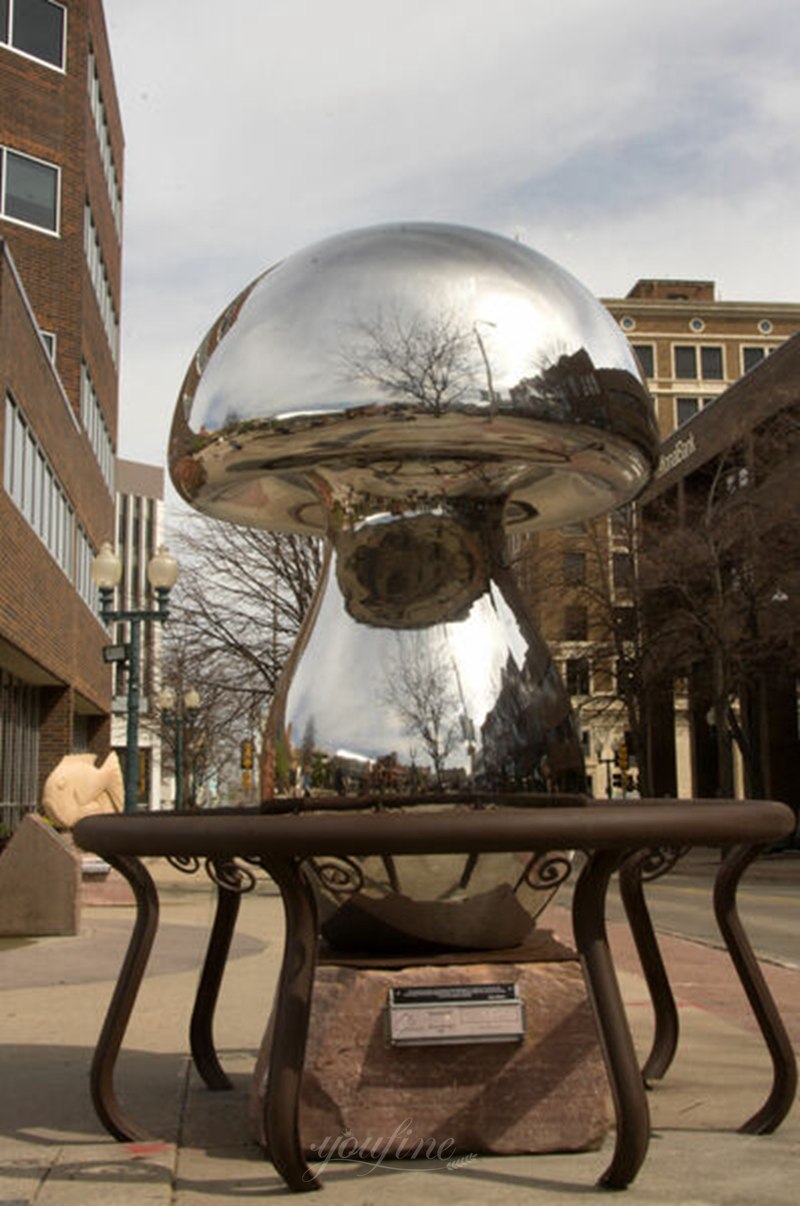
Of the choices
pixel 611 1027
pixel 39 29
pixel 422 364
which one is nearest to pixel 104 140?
pixel 39 29

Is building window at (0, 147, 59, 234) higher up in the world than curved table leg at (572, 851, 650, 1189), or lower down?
higher up

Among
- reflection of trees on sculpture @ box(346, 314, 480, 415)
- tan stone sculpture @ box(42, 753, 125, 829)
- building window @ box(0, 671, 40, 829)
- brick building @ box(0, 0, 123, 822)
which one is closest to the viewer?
reflection of trees on sculpture @ box(346, 314, 480, 415)

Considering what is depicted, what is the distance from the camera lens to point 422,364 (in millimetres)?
3875

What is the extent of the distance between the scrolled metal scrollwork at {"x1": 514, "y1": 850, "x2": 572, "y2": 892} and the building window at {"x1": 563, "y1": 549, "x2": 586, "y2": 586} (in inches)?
1201

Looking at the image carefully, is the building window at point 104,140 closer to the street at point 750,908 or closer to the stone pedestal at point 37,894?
the street at point 750,908

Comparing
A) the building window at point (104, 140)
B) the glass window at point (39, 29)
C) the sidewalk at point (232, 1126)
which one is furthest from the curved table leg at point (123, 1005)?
the building window at point (104, 140)

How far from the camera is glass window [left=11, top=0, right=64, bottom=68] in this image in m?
27.8

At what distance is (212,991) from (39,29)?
27.5m

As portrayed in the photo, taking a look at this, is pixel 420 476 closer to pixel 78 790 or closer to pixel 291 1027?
pixel 291 1027

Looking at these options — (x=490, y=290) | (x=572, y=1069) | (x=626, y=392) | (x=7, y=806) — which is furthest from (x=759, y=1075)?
(x=7, y=806)

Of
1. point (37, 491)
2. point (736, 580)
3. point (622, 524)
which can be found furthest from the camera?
point (622, 524)

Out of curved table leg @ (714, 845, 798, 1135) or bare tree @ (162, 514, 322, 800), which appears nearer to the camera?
curved table leg @ (714, 845, 798, 1135)

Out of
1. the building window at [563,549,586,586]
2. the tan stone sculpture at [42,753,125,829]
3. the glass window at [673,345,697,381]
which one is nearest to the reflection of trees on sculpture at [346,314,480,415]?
the tan stone sculpture at [42,753,125,829]

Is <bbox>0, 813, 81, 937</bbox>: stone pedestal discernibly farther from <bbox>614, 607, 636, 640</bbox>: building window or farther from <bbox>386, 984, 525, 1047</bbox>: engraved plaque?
<bbox>614, 607, 636, 640</bbox>: building window
